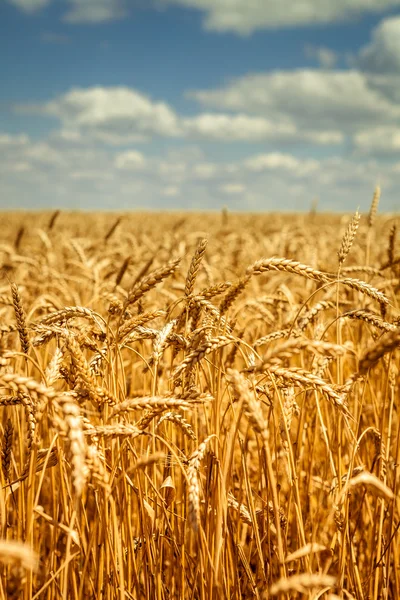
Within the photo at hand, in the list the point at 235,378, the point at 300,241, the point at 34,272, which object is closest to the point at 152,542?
the point at 235,378

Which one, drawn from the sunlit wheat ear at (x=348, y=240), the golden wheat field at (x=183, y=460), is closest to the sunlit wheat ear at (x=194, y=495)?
the golden wheat field at (x=183, y=460)

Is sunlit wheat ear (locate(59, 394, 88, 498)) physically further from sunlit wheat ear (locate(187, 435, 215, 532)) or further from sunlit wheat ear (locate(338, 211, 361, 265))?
sunlit wheat ear (locate(338, 211, 361, 265))

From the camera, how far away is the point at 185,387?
5.30 feet

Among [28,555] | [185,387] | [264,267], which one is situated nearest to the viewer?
[28,555]

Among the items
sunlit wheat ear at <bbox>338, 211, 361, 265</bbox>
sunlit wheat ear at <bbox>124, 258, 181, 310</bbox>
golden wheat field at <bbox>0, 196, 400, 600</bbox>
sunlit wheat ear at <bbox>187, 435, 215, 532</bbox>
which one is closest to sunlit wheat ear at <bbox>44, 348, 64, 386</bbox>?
golden wheat field at <bbox>0, 196, 400, 600</bbox>

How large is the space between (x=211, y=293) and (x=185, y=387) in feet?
1.02

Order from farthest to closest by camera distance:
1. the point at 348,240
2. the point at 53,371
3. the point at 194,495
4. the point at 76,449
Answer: the point at 348,240, the point at 53,371, the point at 194,495, the point at 76,449

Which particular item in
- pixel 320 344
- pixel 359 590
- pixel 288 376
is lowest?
pixel 359 590

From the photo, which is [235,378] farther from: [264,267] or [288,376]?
[264,267]

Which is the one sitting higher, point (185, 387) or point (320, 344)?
point (320, 344)

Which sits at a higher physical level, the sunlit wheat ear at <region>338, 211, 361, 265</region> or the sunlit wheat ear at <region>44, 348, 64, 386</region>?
the sunlit wheat ear at <region>338, 211, 361, 265</region>

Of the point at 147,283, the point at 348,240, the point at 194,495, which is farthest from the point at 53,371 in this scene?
the point at 348,240

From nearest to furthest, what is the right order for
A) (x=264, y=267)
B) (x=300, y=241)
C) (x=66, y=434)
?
1. (x=66, y=434)
2. (x=264, y=267)
3. (x=300, y=241)

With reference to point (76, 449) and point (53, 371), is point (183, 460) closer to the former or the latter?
point (53, 371)
